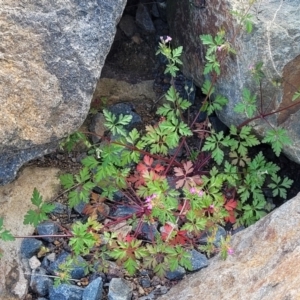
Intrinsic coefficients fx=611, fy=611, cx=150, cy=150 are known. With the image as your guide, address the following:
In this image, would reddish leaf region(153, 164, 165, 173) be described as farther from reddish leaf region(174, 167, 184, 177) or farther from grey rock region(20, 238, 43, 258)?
grey rock region(20, 238, 43, 258)

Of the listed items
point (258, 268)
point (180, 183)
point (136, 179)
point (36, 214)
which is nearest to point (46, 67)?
point (36, 214)

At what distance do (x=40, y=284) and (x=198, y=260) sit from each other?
2.58 ft

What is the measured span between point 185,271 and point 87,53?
1.17 metres

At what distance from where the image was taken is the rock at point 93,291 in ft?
9.59

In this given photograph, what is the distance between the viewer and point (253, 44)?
309cm

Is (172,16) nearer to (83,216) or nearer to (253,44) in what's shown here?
(253,44)

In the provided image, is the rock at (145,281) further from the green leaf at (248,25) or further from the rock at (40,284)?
the green leaf at (248,25)

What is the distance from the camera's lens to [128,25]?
386 centimetres

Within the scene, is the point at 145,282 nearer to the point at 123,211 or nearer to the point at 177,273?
the point at 177,273

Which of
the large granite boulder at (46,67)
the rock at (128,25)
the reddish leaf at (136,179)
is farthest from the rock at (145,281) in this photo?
the rock at (128,25)

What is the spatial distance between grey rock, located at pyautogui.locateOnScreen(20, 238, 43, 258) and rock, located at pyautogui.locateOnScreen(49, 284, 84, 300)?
24 centimetres

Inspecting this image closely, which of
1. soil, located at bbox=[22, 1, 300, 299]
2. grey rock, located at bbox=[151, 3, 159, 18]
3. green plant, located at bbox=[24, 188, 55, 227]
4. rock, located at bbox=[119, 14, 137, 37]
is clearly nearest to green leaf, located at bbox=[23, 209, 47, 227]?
green plant, located at bbox=[24, 188, 55, 227]

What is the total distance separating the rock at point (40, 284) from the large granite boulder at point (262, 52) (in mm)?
1301

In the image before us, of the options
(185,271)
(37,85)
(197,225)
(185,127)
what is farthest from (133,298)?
(37,85)
